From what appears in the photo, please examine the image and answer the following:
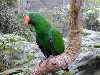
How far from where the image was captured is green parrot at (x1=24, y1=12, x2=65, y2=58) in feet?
8.14

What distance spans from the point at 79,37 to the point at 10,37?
7.17ft

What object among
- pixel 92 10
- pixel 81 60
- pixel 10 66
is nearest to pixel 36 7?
pixel 92 10

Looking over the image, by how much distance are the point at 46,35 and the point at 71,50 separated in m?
0.35

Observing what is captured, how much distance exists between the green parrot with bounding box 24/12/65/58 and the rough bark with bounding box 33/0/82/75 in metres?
0.24

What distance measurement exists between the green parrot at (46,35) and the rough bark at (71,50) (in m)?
0.24

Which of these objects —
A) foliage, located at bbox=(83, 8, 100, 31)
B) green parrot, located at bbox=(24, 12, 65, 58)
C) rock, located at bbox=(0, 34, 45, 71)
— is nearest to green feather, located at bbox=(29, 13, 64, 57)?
green parrot, located at bbox=(24, 12, 65, 58)

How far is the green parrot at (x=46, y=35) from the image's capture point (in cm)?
248

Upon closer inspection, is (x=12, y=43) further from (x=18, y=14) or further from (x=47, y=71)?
(x=18, y=14)

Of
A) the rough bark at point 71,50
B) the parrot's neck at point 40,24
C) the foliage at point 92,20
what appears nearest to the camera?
the rough bark at point 71,50

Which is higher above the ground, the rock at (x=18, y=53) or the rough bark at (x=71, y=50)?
the rough bark at (x=71, y=50)

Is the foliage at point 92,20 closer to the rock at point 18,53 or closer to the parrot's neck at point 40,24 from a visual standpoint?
the rock at point 18,53

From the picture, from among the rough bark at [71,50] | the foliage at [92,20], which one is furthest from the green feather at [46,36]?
the foliage at [92,20]

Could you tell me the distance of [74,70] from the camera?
275 centimetres

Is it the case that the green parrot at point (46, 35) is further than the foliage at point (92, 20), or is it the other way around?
the foliage at point (92, 20)
